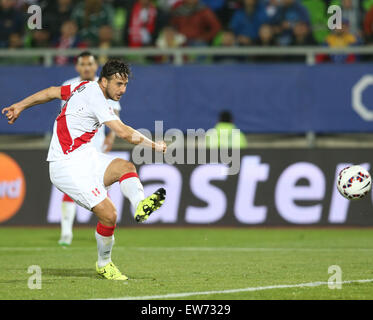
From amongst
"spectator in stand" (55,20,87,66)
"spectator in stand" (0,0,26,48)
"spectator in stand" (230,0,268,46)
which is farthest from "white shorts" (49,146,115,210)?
"spectator in stand" (0,0,26,48)

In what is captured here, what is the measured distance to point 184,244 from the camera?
43.0 ft

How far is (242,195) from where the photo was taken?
15320 millimetres

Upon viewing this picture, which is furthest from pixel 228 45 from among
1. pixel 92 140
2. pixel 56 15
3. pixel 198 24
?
pixel 92 140

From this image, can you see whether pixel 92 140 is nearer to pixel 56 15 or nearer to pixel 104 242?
pixel 104 242

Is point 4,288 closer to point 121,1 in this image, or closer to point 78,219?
point 78,219

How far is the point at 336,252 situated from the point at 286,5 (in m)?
7.79

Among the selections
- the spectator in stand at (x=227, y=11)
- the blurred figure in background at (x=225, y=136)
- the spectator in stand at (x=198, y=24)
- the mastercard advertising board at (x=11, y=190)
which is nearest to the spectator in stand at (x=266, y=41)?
the spectator in stand at (x=198, y=24)

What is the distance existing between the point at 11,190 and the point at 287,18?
6.67 m

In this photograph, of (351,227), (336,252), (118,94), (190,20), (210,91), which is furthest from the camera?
(190,20)

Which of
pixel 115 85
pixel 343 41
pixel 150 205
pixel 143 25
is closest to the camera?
pixel 150 205

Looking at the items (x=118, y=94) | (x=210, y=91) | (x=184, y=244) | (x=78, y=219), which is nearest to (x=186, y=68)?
(x=210, y=91)

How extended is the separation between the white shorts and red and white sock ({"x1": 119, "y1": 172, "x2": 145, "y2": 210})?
24cm

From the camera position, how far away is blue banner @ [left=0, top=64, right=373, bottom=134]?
1702 centimetres

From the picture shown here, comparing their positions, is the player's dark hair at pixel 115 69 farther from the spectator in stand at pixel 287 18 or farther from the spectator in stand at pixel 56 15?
the spectator in stand at pixel 56 15
